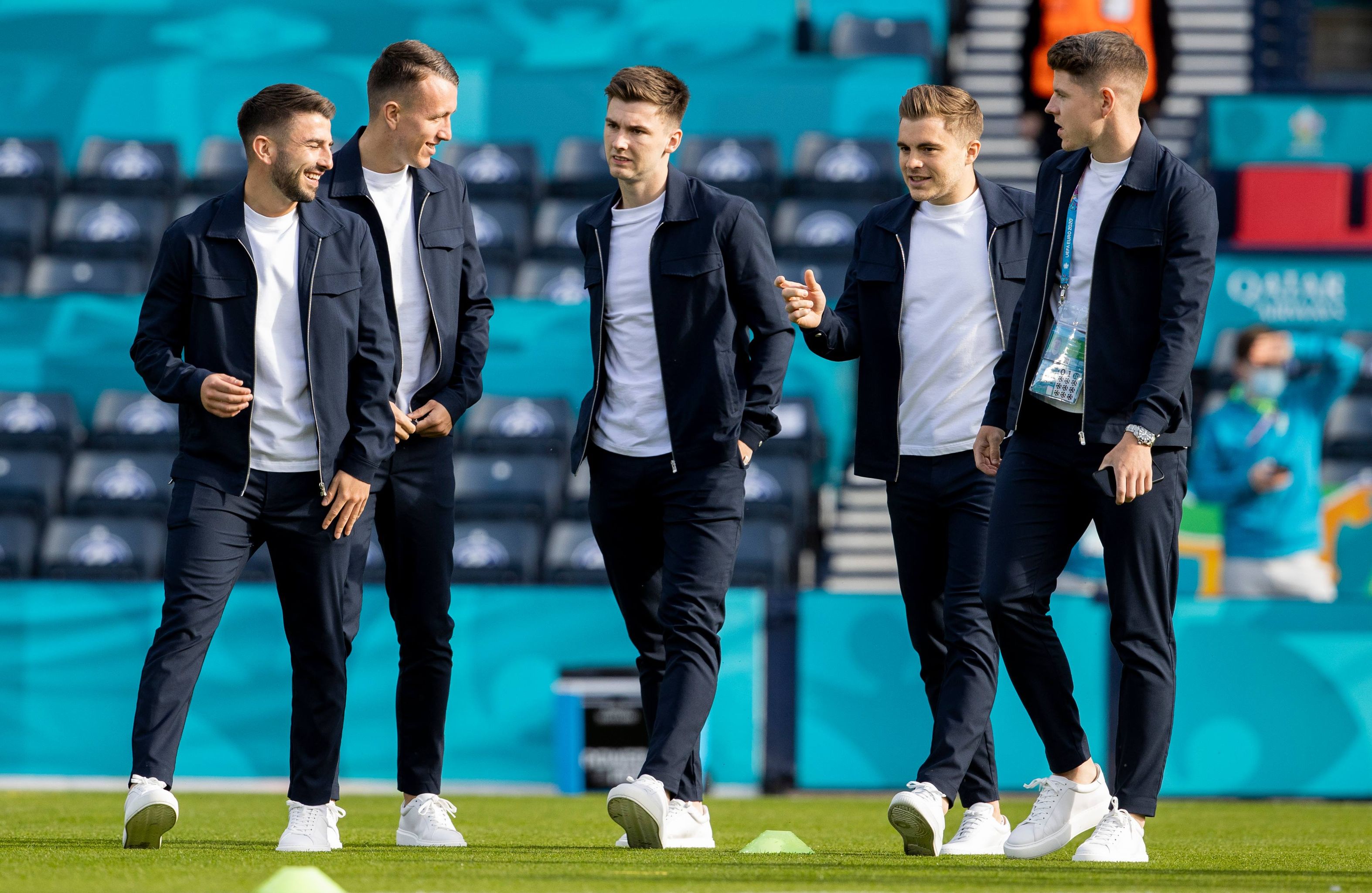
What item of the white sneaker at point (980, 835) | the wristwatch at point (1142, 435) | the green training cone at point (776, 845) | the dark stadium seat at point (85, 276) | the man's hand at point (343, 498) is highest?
the dark stadium seat at point (85, 276)

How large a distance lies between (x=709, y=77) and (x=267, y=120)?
711 centimetres

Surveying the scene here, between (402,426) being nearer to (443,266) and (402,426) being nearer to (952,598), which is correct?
(443,266)

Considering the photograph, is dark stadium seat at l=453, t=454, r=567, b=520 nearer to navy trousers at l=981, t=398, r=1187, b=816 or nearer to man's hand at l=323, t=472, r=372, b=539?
man's hand at l=323, t=472, r=372, b=539

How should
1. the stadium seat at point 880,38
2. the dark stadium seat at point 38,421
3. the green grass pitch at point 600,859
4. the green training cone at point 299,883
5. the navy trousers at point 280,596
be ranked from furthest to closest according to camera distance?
the stadium seat at point 880,38 → the dark stadium seat at point 38,421 → the navy trousers at point 280,596 → the green grass pitch at point 600,859 → the green training cone at point 299,883

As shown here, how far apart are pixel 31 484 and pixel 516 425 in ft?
7.64

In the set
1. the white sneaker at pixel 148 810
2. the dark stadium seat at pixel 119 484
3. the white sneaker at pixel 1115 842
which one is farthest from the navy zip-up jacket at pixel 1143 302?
the dark stadium seat at pixel 119 484

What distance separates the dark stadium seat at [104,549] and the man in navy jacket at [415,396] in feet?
12.3

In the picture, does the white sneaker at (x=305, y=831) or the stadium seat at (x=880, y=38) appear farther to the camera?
the stadium seat at (x=880, y=38)

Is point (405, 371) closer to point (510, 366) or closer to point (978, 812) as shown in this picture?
point (978, 812)

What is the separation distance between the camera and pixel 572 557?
8.02m

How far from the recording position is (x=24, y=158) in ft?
33.8

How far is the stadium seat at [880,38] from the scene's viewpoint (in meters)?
11.3

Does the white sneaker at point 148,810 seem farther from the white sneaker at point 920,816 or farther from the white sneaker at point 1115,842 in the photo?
the white sneaker at point 1115,842

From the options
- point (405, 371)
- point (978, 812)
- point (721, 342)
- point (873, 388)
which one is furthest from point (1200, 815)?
point (405, 371)
